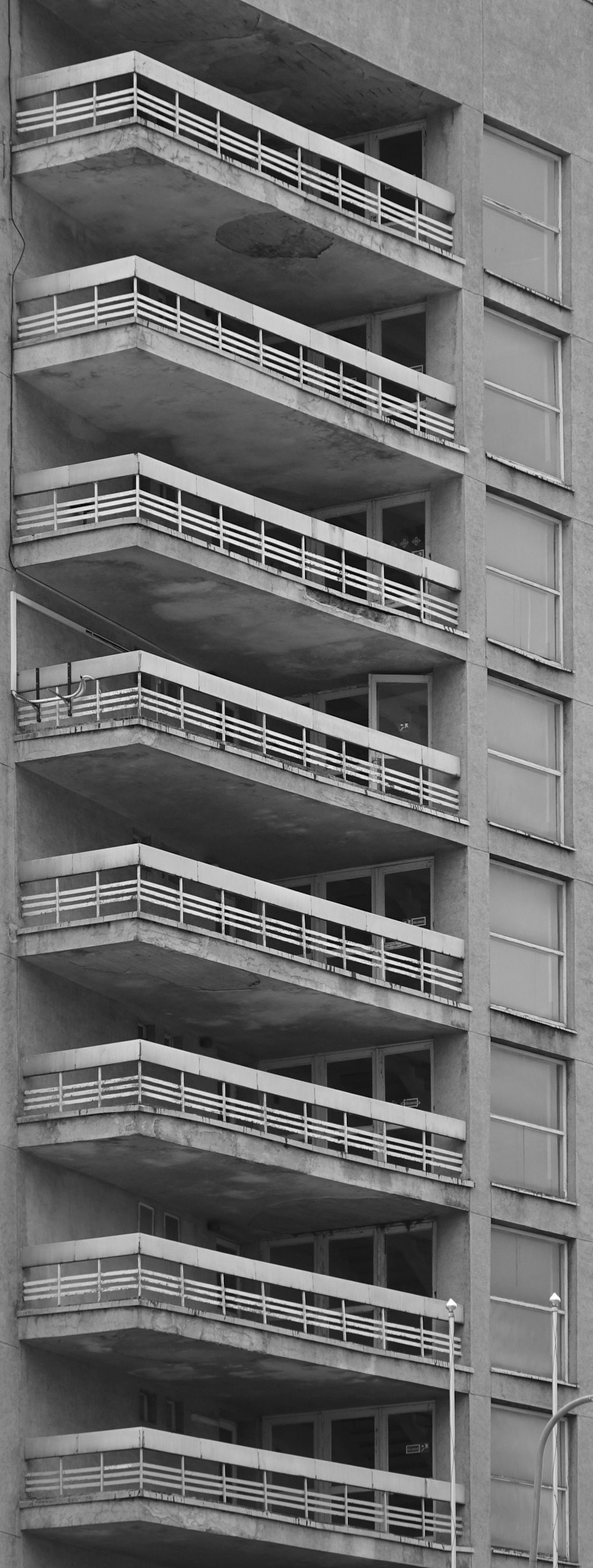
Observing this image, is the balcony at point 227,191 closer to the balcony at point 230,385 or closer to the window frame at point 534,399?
the balcony at point 230,385

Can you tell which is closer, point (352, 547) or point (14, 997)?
point (14, 997)

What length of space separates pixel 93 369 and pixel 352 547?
6918 millimetres

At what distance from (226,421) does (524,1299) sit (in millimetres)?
17511

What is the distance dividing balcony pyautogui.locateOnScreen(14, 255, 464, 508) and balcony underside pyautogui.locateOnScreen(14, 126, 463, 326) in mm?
928

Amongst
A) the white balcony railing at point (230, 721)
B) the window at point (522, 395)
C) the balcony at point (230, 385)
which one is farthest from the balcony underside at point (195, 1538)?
the window at point (522, 395)

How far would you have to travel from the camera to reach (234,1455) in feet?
197

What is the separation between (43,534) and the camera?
62.6m

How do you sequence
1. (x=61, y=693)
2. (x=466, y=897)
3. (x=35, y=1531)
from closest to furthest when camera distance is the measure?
(x=35, y=1531)
(x=61, y=693)
(x=466, y=897)

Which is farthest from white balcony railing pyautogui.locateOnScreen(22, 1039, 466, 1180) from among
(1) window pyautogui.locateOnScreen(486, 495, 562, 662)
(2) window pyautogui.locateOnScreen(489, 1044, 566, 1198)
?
(1) window pyautogui.locateOnScreen(486, 495, 562, 662)

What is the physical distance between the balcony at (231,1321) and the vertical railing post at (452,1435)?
497 mm

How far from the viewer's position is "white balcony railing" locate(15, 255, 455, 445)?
63438 mm

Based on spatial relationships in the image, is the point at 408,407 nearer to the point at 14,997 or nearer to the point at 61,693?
the point at 61,693

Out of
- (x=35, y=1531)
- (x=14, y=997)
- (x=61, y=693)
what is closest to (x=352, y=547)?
(x=61, y=693)

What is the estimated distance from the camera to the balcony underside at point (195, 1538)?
57.5m
